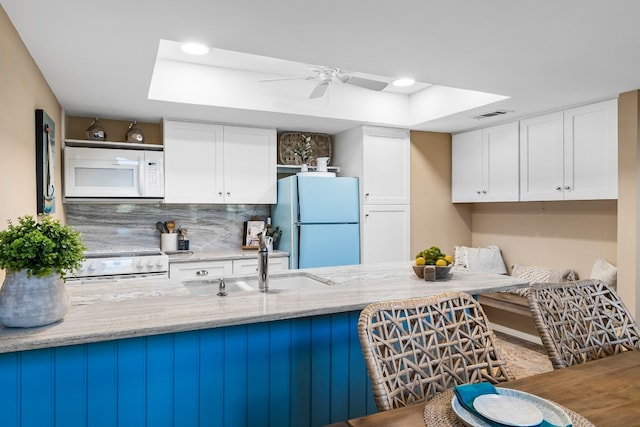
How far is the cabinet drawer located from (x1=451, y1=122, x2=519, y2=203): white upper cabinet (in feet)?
8.71

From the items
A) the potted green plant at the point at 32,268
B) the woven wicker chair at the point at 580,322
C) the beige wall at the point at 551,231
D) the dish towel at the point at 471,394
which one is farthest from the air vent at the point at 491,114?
the potted green plant at the point at 32,268

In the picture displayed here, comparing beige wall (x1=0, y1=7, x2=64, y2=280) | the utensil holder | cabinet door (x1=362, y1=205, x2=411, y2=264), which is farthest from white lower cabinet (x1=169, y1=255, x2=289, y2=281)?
beige wall (x1=0, y1=7, x2=64, y2=280)

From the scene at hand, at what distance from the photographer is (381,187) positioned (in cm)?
437

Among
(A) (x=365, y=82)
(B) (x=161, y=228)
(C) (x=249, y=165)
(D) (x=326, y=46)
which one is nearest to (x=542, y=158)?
(A) (x=365, y=82)

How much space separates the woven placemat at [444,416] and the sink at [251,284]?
1.06m

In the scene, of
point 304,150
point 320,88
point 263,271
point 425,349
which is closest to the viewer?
point 425,349

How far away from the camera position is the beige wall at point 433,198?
4617 millimetres

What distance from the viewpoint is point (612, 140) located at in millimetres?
3305

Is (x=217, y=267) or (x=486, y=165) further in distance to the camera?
(x=486, y=165)

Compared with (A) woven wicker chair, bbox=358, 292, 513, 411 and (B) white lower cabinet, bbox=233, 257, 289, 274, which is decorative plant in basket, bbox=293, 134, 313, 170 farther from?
(A) woven wicker chair, bbox=358, 292, 513, 411

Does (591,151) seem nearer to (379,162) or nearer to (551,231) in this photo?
(551,231)

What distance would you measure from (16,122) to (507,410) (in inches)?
94.0

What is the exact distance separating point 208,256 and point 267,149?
3.94ft

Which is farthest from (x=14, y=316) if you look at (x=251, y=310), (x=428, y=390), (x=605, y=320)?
(x=605, y=320)
